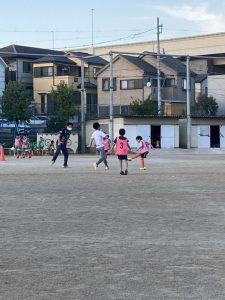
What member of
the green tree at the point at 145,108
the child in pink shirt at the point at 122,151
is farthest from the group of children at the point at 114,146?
the green tree at the point at 145,108

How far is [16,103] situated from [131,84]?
14.5 meters

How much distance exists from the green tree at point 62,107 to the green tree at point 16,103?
2.63 metres

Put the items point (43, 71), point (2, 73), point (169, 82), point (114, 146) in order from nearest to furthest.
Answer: point (114, 146) → point (2, 73) → point (43, 71) → point (169, 82)

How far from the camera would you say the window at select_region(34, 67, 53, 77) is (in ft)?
197

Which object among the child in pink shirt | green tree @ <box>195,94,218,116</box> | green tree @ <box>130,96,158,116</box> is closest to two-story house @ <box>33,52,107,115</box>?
green tree @ <box>130,96,158,116</box>

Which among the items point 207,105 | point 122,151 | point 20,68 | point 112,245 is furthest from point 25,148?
point 112,245

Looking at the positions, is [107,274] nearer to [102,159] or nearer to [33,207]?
[33,207]

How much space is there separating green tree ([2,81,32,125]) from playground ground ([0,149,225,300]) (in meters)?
39.2

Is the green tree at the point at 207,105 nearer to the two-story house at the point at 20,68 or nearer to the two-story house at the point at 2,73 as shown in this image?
the two-story house at the point at 20,68

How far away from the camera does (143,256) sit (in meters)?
6.27

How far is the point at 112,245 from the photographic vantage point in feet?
22.6

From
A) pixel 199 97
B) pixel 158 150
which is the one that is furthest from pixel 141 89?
pixel 158 150

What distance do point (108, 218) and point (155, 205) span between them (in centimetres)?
189

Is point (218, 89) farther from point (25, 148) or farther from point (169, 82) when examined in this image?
point (25, 148)
